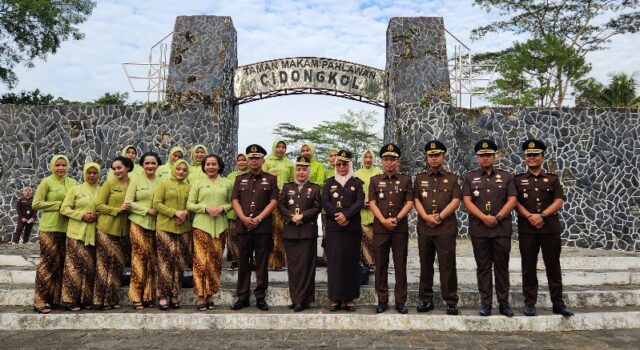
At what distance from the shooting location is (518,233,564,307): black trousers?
4.75 m

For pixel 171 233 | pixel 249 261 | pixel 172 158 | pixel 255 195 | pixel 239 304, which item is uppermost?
pixel 172 158

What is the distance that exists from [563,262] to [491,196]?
3216 mm

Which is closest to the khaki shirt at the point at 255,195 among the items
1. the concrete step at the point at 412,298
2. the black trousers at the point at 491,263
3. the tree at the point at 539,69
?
the concrete step at the point at 412,298

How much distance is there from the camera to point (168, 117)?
1041 centimetres

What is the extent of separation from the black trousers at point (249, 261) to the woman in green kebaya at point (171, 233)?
65cm

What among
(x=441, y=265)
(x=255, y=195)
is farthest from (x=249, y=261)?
(x=441, y=265)

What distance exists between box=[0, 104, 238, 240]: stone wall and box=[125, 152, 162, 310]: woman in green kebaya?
5267 millimetres

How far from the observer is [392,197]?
5.02 metres

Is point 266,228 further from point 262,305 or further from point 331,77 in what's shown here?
point 331,77

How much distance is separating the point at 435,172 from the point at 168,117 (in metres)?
7.12

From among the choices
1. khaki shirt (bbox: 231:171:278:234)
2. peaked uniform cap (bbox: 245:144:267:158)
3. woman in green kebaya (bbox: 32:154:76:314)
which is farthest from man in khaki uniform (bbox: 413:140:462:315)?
woman in green kebaya (bbox: 32:154:76:314)

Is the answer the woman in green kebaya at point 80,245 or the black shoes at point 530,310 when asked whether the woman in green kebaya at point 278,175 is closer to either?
the woman in green kebaya at point 80,245

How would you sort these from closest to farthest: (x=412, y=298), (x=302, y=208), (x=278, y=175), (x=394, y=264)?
(x=394, y=264) → (x=302, y=208) → (x=412, y=298) → (x=278, y=175)

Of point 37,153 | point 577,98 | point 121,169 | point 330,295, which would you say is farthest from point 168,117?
point 577,98
